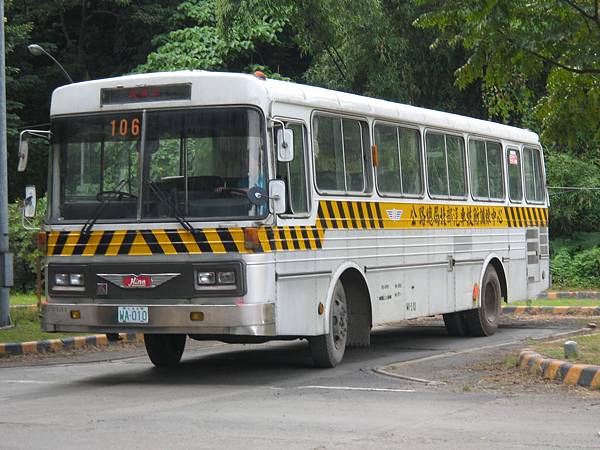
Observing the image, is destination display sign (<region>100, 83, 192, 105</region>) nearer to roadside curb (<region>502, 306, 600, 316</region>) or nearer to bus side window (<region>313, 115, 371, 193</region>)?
bus side window (<region>313, 115, 371, 193</region>)

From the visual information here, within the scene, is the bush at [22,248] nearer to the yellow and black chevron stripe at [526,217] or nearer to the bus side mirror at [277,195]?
the yellow and black chevron stripe at [526,217]

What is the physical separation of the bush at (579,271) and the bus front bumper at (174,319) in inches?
887

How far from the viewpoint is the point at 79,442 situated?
28.9 ft

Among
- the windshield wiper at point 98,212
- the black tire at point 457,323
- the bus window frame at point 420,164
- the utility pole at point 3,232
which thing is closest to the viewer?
the windshield wiper at point 98,212

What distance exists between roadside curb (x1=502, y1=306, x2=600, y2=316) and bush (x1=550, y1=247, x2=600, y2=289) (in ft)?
31.1

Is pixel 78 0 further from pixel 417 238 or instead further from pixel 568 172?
pixel 417 238

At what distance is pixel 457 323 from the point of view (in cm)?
1877

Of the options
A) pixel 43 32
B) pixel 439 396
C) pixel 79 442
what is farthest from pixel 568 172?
pixel 79 442

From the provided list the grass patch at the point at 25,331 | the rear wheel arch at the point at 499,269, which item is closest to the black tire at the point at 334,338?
the rear wheel arch at the point at 499,269

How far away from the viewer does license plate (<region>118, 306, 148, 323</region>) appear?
12.5 meters

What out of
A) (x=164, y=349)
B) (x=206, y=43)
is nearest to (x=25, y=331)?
(x=164, y=349)

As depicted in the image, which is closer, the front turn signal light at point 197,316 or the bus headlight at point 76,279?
the front turn signal light at point 197,316

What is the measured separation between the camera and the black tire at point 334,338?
44.9 ft

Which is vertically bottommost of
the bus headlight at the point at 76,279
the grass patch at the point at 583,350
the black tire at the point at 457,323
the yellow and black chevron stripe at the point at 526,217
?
the grass patch at the point at 583,350
